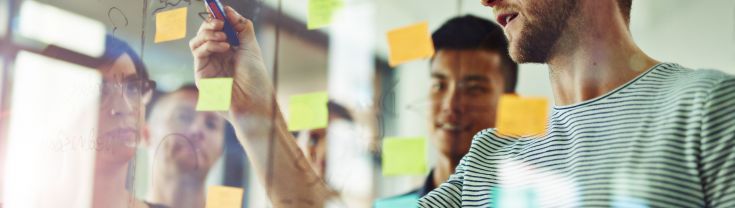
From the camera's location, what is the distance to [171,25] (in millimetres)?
1717

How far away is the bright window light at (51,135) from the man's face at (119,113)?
3cm

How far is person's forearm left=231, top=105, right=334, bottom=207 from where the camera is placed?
1432 millimetres

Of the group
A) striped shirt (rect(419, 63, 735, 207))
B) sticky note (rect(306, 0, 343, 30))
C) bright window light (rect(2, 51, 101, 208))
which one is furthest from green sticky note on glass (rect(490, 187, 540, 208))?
bright window light (rect(2, 51, 101, 208))

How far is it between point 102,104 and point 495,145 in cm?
115

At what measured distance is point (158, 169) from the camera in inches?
66.9

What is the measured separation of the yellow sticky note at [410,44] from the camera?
51.4 inches

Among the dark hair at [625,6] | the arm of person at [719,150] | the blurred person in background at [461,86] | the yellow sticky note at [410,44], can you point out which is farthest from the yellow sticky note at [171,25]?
the arm of person at [719,150]

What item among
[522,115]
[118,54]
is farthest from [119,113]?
[522,115]

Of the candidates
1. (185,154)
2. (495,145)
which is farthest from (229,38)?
(495,145)

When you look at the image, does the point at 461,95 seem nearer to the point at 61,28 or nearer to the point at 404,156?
the point at 404,156

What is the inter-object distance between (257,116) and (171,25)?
1.25 ft

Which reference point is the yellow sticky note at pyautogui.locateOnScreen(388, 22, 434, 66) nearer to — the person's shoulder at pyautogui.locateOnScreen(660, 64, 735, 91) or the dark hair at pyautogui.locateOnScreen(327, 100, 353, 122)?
the dark hair at pyautogui.locateOnScreen(327, 100, 353, 122)

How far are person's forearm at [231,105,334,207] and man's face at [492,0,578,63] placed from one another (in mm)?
513

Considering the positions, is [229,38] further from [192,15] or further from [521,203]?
[521,203]
